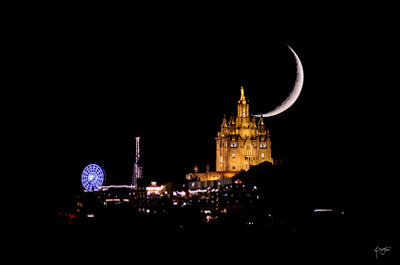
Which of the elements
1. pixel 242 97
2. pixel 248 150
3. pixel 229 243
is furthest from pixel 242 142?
pixel 229 243

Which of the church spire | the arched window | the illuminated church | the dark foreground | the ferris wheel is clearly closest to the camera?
the dark foreground

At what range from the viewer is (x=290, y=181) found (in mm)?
59812

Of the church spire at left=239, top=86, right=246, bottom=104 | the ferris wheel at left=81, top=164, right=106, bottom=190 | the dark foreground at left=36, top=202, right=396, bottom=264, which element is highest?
Answer: the church spire at left=239, top=86, right=246, bottom=104

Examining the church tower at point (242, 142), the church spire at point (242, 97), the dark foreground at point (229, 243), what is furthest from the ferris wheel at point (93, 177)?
the church spire at point (242, 97)

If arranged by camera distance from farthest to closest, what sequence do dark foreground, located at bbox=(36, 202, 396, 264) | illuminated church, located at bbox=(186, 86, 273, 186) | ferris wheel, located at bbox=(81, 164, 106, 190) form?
1. illuminated church, located at bbox=(186, 86, 273, 186)
2. ferris wheel, located at bbox=(81, 164, 106, 190)
3. dark foreground, located at bbox=(36, 202, 396, 264)

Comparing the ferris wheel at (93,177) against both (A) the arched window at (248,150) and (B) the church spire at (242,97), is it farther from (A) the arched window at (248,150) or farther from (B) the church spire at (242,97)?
(B) the church spire at (242,97)

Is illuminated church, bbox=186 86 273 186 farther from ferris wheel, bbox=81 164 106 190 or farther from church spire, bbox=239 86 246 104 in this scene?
ferris wheel, bbox=81 164 106 190

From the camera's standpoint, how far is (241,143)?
147 m

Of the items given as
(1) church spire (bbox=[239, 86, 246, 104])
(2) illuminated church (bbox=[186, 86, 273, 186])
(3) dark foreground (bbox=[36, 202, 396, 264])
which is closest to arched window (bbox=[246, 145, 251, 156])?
(2) illuminated church (bbox=[186, 86, 273, 186])

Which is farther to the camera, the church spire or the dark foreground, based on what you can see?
the church spire

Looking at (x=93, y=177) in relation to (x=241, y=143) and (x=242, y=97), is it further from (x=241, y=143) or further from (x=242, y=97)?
(x=242, y=97)

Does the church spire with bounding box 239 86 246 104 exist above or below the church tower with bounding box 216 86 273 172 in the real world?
above

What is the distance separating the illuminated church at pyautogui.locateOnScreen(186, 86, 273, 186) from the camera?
477 feet

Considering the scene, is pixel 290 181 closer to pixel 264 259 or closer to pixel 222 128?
pixel 264 259
